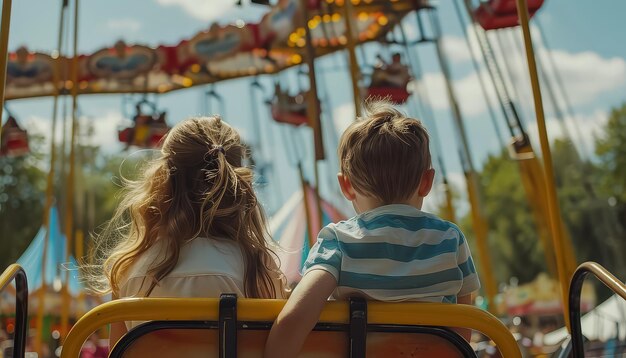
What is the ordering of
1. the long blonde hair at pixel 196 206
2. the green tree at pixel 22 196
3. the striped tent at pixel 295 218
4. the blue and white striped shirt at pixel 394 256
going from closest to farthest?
1. the blue and white striped shirt at pixel 394 256
2. the long blonde hair at pixel 196 206
3. the striped tent at pixel 295 218
4. the green tree at pixel 22 196

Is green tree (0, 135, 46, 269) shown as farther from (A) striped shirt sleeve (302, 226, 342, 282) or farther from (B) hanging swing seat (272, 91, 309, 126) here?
(A) striped shirt sleeve (302, 226, 342, 282)

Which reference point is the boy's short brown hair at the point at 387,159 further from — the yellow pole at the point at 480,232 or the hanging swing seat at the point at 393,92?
the yellow pole at the point at 480,232

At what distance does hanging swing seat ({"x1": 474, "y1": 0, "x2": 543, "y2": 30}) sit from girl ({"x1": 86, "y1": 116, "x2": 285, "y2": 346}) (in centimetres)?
445

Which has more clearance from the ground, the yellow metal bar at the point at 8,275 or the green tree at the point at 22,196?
the green tree at the point at 22,196

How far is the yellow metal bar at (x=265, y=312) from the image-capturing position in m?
1.36

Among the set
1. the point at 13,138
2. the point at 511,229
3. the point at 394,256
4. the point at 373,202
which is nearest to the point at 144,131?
the point at 13,138

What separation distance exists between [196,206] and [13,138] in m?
6.78

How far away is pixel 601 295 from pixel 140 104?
2495 cm

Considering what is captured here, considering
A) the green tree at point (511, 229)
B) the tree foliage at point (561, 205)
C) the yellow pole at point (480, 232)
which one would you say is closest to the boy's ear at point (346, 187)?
the yellow pole at point (480, 232)

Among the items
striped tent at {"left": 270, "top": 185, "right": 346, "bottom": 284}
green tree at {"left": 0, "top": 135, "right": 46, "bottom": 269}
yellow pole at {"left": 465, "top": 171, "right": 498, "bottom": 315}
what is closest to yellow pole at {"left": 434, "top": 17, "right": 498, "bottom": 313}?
yellow pole at {"left": 465, "top": 171, "right": 498, "bottom": 315}

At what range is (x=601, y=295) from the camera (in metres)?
29.8

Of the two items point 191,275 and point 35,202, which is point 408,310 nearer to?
point 191,275

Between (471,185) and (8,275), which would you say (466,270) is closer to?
(8,275)

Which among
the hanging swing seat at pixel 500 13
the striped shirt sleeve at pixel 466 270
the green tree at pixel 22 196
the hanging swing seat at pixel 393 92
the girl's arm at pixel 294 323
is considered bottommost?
the girl's arm at pixel 294 323
